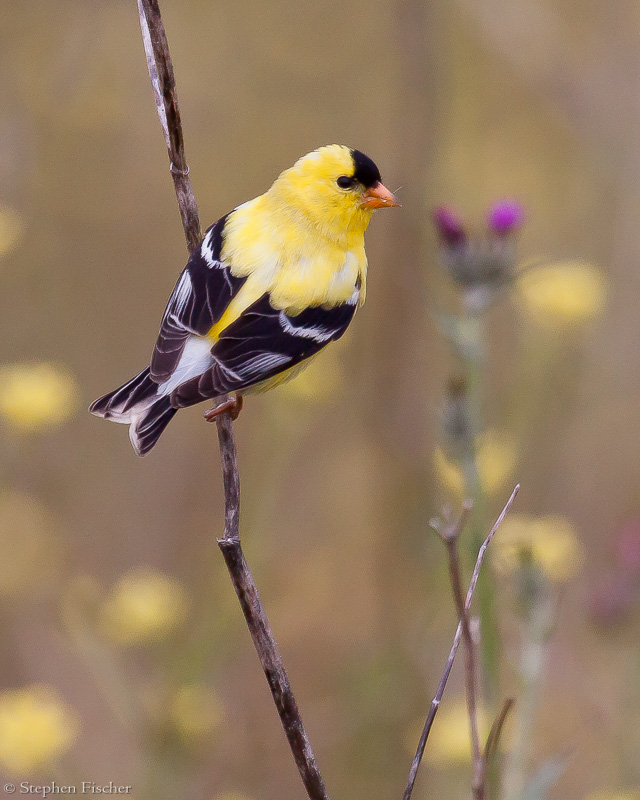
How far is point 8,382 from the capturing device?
2.59m

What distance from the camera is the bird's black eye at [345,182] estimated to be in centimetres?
226

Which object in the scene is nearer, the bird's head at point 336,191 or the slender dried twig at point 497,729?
the slender dried twig at point 497,729

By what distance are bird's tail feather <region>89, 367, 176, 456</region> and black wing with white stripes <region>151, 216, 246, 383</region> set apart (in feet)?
0.23

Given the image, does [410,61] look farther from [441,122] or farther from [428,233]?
[428,233]

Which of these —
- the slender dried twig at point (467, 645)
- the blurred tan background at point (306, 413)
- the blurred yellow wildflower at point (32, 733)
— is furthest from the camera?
the blurred tan background at point (306, 413)

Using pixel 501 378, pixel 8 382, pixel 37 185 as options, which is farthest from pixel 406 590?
pixel 37 185

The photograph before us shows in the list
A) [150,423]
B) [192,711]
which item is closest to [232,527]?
[150,423]

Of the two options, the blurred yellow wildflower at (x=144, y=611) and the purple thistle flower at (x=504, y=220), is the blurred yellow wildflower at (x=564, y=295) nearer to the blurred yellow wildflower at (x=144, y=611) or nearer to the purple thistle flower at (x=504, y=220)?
the purple thistle flower at (x=504, y=220)

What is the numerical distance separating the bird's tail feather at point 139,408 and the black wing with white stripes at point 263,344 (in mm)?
84

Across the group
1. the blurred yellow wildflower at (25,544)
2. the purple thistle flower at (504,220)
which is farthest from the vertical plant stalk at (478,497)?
the blurred yellow wildflower at (25,544)

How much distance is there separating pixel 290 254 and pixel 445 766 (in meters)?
1.34

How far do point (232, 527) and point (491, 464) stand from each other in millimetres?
1406

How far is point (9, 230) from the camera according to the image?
2.29 metres

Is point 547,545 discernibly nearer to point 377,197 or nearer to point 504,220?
point 504,220
